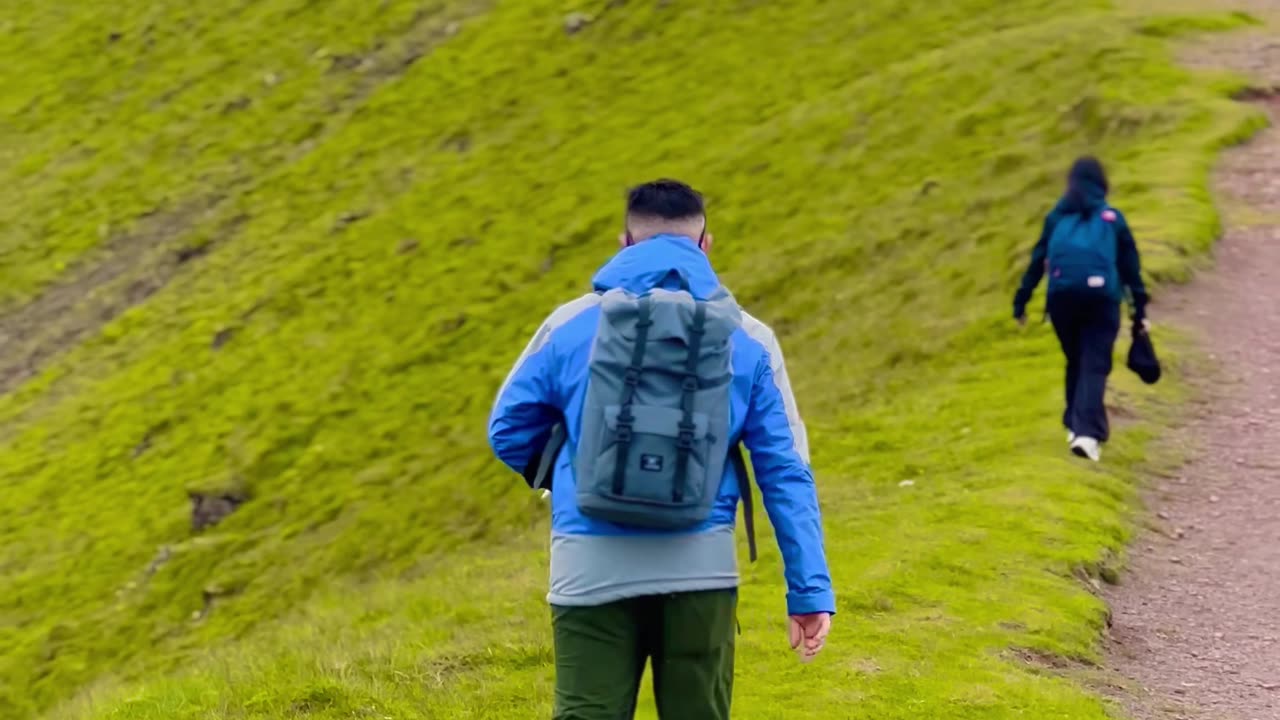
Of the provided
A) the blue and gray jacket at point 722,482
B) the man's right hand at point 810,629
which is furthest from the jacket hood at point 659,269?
the man's right hand at point 810,629

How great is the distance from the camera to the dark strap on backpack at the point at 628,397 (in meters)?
5.55

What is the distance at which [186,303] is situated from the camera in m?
42.5

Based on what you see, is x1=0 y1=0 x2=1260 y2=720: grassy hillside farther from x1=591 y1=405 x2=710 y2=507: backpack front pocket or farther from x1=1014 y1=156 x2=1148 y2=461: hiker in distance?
x1=591 y1=405 x2=710 y2=507: backpack front pocket

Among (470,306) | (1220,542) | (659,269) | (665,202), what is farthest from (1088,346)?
(470,306)

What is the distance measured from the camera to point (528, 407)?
19.8 feet

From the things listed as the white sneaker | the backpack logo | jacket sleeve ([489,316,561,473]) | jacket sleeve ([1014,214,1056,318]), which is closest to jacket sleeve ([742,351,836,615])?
the backpack logo

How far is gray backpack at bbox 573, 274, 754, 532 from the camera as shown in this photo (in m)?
5.57

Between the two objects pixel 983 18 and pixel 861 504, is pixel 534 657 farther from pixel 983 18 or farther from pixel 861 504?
pixel 983 18

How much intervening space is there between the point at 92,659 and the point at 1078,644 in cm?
1978

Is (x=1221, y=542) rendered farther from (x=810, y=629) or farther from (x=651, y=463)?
(x=651, y=463)

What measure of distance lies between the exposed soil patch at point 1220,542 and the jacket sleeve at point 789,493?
461cm

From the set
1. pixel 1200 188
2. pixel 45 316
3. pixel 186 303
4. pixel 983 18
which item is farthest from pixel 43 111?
pixel 1200 188

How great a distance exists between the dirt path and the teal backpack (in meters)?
2.30

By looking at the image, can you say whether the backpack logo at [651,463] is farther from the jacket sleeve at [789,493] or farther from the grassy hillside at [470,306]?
the grassy hillside at [470,306]
